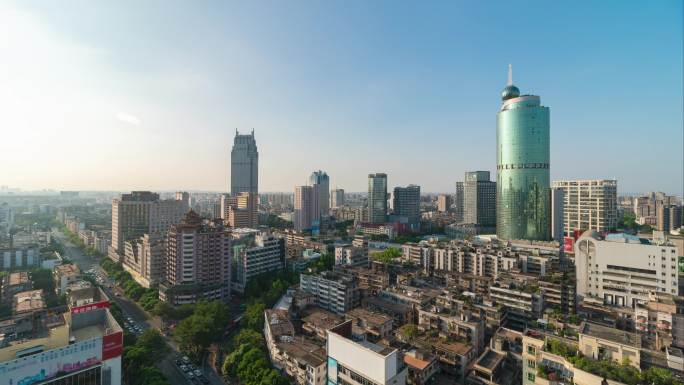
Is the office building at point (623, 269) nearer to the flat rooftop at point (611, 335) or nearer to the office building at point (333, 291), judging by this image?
the flat rooftop at point (611, 335)

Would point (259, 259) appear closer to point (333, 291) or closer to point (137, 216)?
point (333, 291)

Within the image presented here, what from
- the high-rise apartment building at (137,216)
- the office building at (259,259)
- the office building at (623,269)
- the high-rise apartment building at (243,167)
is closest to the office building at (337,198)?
the high-rise apartment building at (243,167)

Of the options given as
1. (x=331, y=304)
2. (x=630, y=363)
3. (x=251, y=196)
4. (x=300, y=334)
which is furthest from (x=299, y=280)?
(x=251, y=196)

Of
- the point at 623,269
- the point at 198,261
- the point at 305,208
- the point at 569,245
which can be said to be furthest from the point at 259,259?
the point at 305,208

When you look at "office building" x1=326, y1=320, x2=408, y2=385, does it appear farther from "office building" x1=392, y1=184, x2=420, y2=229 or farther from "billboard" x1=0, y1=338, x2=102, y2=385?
"office building" x1=392, y1=184, x2=420, y2=229

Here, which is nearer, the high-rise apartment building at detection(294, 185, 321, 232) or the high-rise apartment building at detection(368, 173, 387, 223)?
the high-rise apartment building at detection(294, 185, 321, 232)

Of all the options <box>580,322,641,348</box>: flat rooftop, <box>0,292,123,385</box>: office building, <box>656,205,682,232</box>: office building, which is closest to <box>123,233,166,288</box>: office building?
<box>0,292,123,385</box>: office building

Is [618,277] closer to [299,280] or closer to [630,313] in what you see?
[630,313]
